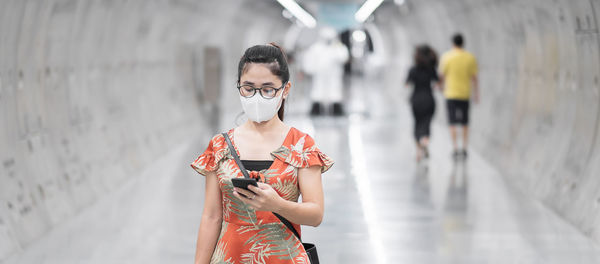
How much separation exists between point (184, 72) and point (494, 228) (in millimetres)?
12746

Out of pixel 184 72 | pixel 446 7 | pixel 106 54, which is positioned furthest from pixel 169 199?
pixel 446 7

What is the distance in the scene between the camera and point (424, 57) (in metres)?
13.4

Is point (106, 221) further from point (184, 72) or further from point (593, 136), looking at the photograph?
point (184, 72)

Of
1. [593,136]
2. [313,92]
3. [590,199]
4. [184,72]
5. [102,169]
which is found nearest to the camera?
[590,199]

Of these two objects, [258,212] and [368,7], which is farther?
[368,7]

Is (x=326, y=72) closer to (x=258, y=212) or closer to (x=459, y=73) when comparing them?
(x=459, y=73)

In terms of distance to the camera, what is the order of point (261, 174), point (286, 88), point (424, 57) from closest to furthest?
point (261, 174) < point (286, 88) < point (424, 57)

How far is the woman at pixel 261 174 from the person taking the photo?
3494mm

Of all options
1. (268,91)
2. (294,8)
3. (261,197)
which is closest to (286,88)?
(268,91)

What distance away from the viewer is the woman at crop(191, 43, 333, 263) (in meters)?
3.49

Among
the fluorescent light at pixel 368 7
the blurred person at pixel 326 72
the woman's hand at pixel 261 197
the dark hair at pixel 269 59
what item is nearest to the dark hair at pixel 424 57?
the fluorescent light at pixel 368 7

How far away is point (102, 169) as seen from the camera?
10656 millimetres

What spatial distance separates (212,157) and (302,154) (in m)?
0.37

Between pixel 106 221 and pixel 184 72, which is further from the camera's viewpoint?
pixel 184 72
